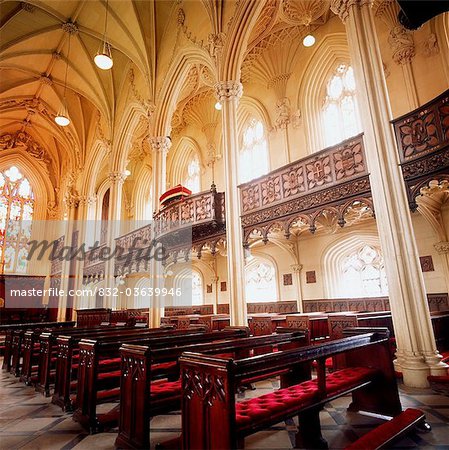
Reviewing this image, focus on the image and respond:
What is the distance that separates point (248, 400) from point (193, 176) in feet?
52.0

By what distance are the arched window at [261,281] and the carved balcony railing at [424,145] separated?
8.32 meters

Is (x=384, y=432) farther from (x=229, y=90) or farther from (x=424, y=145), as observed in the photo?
(x=229, y=90)

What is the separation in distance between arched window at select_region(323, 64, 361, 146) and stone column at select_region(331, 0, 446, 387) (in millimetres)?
4553

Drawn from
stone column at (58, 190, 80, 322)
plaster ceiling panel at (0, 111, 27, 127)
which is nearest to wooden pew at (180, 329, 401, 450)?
stone column at (58, 190, 80, 322)

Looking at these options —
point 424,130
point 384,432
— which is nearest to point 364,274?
point 424,130

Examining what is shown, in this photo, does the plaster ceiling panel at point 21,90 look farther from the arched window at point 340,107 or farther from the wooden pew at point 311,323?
the wooden pew at point 311,323

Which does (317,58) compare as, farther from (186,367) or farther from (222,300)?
(186,367)

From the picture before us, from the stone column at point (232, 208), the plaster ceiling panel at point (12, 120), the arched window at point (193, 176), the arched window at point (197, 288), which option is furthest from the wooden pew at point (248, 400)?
the plaster ceiling panel at point (12, 120)

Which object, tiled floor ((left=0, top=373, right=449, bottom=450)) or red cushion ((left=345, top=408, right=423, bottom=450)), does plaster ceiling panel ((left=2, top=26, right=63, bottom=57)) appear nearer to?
tiled floor ((left=0, top=373, right=449, bottom=450))

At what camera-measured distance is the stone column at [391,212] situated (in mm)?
5371

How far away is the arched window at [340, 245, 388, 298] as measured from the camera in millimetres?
10914

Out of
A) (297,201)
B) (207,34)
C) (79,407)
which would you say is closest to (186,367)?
(79,407)

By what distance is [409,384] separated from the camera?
5254mm

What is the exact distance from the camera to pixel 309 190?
8000 millimetres
